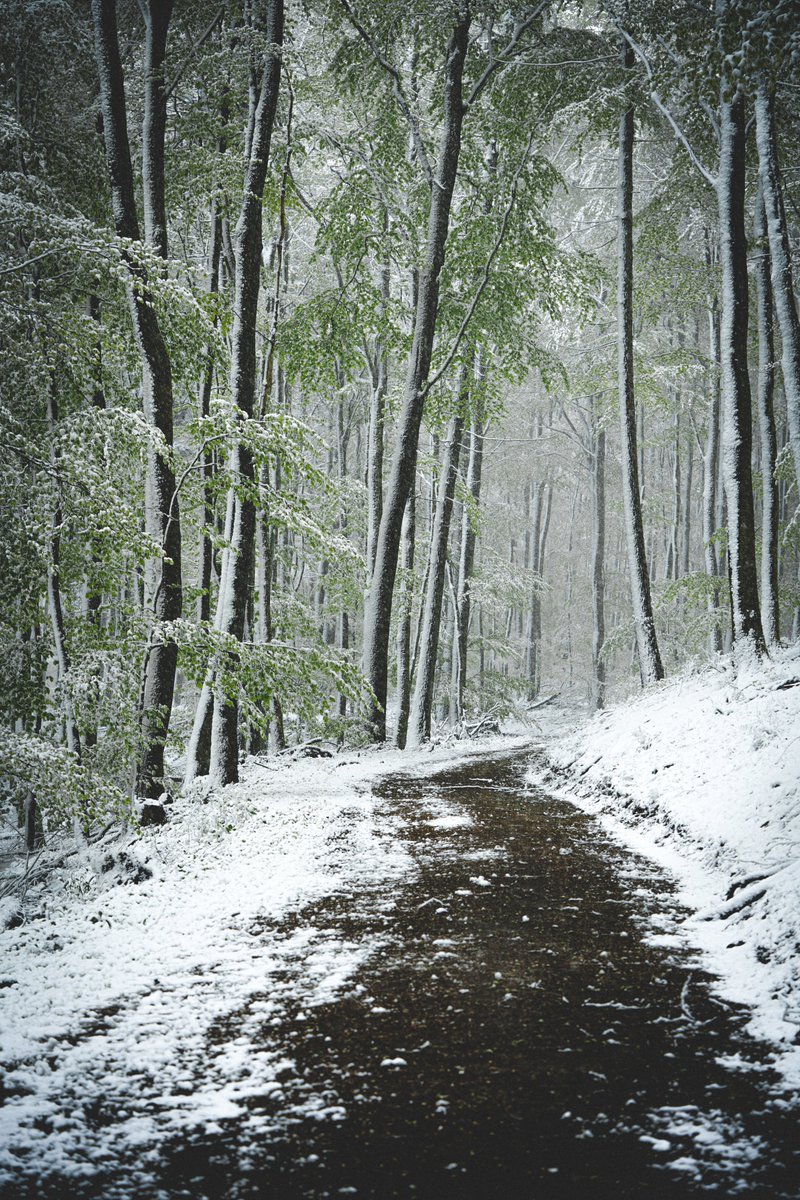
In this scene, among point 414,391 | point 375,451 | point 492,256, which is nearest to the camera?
point 492,256

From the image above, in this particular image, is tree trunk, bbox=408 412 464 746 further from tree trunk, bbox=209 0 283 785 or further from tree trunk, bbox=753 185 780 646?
tree trunk, bbox=209 0 283 785

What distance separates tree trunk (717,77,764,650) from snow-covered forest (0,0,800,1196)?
1.5 inches

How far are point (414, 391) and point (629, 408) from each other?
376 cm

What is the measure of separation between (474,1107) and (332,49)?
16.9 m

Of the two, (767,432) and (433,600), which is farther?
(433,600)

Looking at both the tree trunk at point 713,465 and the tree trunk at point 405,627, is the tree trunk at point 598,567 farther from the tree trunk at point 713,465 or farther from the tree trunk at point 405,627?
the tree trunk at point 405,627

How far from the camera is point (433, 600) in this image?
13758 mm

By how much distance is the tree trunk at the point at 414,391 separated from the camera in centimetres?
1178

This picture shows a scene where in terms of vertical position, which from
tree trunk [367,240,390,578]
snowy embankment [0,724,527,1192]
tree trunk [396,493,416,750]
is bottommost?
snowy embankment [0,724,527,1192]

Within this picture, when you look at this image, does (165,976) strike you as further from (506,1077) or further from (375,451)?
(375,451)

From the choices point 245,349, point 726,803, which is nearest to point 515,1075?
point 726,803

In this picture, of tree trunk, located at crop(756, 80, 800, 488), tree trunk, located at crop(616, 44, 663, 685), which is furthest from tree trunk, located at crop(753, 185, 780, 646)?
tree trunk, located at crop(616, 44, 663, 685)

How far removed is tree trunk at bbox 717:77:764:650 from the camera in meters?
8.12

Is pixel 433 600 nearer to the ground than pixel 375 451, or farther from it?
nearer to the ground
